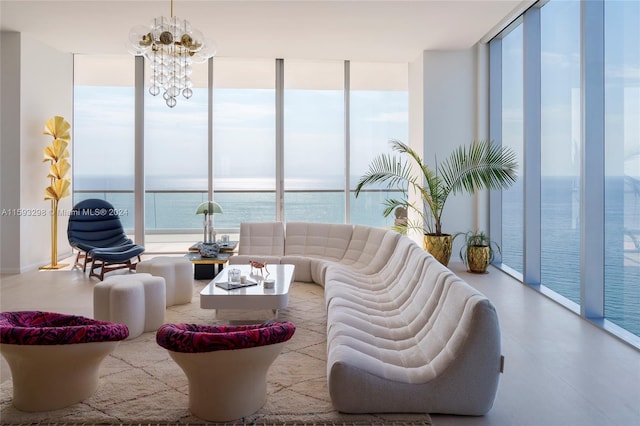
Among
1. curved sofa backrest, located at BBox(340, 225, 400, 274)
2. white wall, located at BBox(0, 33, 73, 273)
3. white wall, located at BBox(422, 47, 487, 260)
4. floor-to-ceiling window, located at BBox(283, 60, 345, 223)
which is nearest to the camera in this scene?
curved sofa backrest, located at BBox(340, 225, 400, 274)

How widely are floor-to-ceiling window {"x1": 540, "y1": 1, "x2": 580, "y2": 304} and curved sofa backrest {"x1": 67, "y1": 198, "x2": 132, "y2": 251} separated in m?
5.48

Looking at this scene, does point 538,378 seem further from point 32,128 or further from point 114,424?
point 32,128

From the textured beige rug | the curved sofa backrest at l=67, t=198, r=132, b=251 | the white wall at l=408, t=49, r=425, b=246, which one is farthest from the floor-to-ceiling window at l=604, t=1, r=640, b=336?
the curved sofa backrest at l=67, t=198, r=132, b=251

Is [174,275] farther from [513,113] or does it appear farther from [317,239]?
[513,113]

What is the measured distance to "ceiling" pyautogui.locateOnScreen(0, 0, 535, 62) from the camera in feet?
16.9

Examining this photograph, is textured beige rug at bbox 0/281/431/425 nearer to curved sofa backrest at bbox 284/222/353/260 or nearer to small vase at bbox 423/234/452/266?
curved sofa backrest at bbox 284/222/353/260

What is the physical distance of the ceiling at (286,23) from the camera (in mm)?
5145

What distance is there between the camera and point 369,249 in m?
5.35

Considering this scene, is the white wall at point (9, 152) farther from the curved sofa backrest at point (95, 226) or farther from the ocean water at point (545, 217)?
the ocean water at point (545, 217)

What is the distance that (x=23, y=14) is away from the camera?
542 centimetres

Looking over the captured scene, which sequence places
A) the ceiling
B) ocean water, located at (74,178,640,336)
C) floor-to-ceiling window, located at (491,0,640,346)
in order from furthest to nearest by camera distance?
the ceiling
ocean water, located at (74,178,640,336)
floor-to-ceiling window, located at (491,0,640,346)

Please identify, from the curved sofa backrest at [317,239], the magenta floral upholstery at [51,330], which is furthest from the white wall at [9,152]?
the magenta floral upholstery at [51,330]

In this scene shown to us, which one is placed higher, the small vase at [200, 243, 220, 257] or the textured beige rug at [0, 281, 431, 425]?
the small vase at [200, 243, 220, 257]

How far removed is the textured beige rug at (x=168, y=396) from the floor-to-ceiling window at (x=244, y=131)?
4.13 metres
